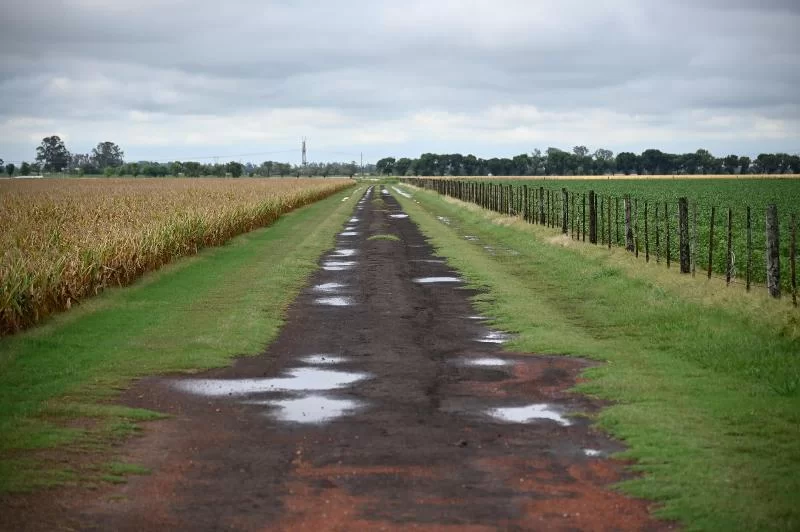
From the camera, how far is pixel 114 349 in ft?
46.8

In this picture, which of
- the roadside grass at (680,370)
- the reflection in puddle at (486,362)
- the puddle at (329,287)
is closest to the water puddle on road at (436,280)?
the roadside grass at (680,370)

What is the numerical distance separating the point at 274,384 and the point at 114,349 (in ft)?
11.4

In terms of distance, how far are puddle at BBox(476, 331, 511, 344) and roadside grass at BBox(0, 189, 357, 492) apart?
11.2ft

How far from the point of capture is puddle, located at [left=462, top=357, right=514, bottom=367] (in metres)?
13.2

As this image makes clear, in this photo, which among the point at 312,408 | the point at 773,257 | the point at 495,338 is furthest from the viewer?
the point at 773,257

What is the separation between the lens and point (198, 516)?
723 cm

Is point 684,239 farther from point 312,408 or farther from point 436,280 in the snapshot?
point 312,408

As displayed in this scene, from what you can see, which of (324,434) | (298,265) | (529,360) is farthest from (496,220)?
(324,434)

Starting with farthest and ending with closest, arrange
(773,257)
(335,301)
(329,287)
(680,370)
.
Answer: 1. (329,287)
2. (335,301)
3. (773,257)
4. (680,370)

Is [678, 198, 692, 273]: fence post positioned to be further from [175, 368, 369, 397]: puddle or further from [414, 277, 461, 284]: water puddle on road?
[175, 368, 369, 397]: puddle

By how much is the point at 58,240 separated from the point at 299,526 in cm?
1859

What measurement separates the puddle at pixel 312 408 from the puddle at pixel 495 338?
4434 mm

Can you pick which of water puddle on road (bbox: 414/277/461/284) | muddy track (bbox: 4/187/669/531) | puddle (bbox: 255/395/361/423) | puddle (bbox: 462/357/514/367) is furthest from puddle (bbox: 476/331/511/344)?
water puddle on road (bbox: 414/277/461/284)

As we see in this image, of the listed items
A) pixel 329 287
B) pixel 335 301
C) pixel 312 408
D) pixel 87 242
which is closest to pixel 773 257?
pixel 335 301
